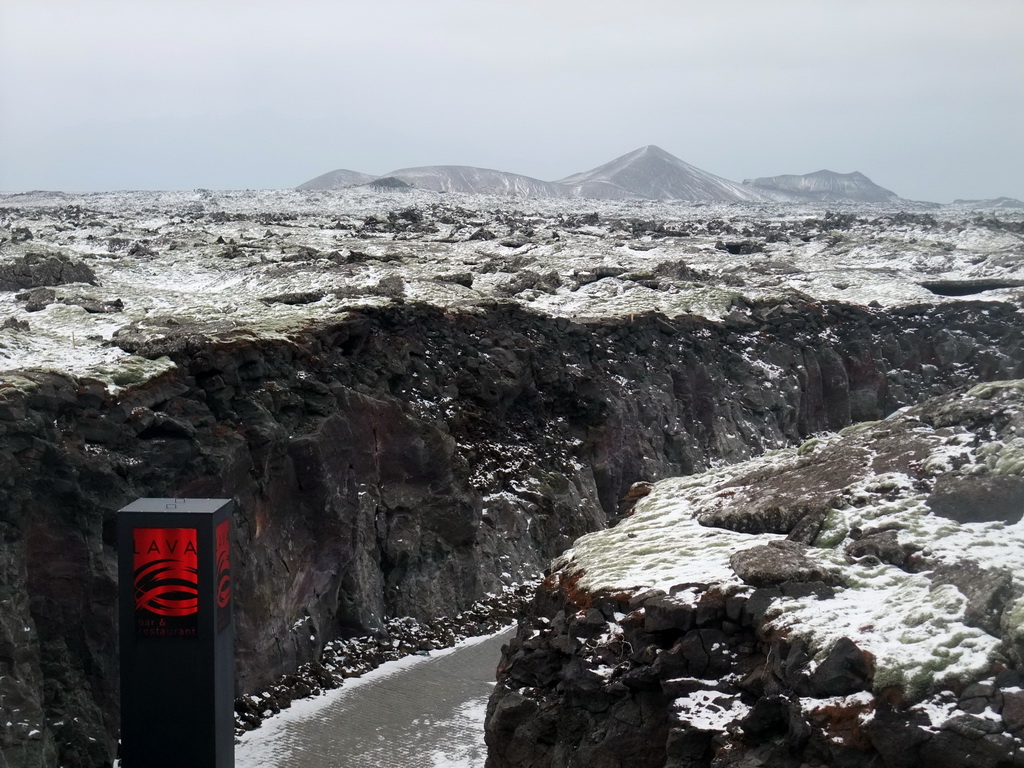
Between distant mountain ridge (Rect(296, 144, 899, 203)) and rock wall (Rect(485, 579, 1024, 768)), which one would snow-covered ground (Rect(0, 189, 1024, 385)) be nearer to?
rock wall (Rect(485, 579, 1024, 768))

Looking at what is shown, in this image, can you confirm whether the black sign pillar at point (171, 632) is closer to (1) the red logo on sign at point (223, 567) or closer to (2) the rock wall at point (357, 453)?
(1) the red logo on sign at point (223, 567)

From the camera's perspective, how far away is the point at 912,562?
11445 mm

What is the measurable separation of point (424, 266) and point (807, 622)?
33.5 meters

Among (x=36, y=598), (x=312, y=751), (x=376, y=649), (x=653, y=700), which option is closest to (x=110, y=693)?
(x=36, y=598)

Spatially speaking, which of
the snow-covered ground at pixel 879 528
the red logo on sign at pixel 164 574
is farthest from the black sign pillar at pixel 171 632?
the snow-covered ground at pixel 879 528

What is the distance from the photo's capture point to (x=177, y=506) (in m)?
12.8

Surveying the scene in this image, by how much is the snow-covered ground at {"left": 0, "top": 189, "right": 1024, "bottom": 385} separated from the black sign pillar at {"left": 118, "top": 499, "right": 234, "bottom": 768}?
21.9ft

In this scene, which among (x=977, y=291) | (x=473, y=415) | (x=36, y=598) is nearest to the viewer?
(x=36, y=598)

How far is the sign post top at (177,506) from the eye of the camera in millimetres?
12594

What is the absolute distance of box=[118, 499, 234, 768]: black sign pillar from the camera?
12609 mm

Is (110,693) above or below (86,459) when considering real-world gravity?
below

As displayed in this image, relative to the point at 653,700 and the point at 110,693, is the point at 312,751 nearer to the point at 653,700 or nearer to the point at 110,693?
the point at 110,693

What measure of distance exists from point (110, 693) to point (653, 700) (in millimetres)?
9456

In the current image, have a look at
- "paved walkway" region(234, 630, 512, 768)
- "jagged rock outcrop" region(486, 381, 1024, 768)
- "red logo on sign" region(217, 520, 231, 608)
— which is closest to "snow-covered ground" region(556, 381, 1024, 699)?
"jagged rock outcrop" region(486, 381, 1024, 768)
